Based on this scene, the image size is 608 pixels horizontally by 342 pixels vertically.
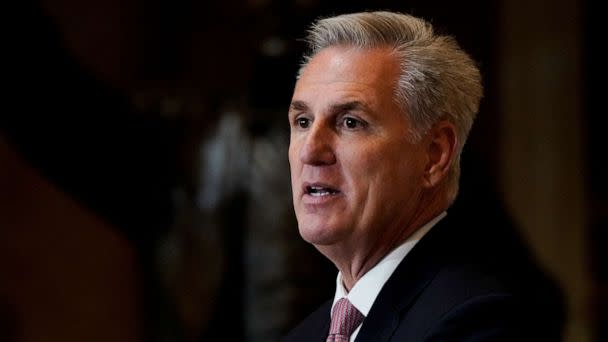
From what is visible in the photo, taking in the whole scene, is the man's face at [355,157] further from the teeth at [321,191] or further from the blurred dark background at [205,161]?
the blurred dark background at [205,161]

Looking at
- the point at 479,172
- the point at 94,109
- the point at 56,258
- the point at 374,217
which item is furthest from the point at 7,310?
the point at 374,217

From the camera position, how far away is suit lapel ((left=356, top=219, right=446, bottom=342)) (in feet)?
7.41

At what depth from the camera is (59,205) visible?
659 cm

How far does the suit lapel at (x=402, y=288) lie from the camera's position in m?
2.26

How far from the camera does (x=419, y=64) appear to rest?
2369 millimetres

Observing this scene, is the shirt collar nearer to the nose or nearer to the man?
the man

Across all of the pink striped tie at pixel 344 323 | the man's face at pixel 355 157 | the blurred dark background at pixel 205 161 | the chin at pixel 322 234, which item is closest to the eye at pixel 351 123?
the man's face at pixel 355 157

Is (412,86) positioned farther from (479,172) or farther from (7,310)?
(7,310)

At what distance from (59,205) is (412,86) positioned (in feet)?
15.1

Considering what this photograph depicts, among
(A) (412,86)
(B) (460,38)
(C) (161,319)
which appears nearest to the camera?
(A) (412,86)

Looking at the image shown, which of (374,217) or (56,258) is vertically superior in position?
(374,217)

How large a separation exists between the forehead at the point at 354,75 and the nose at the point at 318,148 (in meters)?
0.08

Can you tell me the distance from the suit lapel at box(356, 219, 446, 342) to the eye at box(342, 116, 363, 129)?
0.97ft

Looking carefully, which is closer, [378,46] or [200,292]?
[378,46]
